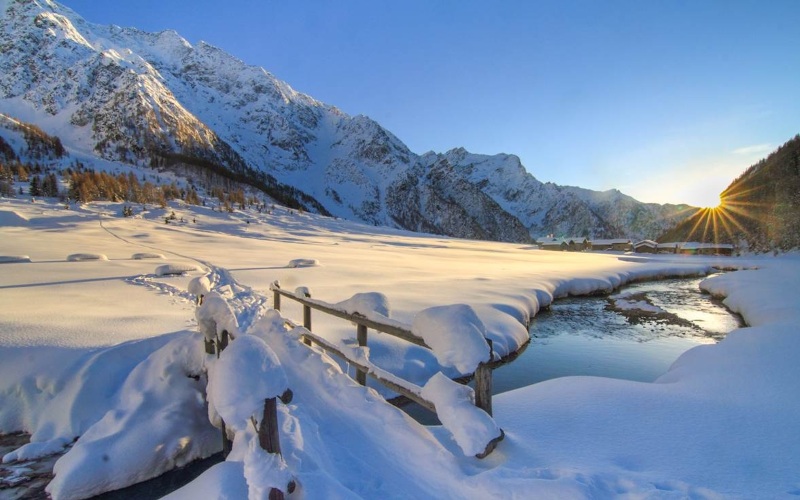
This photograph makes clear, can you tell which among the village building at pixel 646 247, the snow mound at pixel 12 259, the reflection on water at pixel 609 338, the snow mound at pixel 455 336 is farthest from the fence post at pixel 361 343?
the village building at pixel 646 247

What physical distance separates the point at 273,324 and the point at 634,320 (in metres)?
14.8

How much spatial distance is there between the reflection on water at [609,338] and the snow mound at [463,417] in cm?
512

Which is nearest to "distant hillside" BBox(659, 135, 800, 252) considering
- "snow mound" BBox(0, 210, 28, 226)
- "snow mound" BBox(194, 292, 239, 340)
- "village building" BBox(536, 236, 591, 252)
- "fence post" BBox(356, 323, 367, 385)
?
"village building" BBox(536, 236, 591, 252)

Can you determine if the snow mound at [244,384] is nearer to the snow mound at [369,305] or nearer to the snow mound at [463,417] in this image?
the snow mound at [463,417]

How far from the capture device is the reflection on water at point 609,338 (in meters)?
9.71

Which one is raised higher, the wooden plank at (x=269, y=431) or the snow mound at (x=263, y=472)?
the wooden plank at (x=269, y=431)

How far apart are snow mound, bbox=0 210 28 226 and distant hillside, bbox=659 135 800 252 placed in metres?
84.8

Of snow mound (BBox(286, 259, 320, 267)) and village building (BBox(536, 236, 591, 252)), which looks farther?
village building (BBox(536, 236, 591, 252))

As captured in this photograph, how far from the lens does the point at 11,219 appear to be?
111 ft

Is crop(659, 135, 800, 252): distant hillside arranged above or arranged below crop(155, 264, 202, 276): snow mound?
above

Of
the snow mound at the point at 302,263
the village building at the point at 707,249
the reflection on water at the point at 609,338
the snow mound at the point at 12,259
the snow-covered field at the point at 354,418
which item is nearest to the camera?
the snow-covered field at the point at 354,418

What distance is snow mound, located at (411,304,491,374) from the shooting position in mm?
3641

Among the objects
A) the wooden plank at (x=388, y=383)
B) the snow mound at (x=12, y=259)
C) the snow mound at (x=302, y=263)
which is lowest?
the snow mound at (x=302, y=263)

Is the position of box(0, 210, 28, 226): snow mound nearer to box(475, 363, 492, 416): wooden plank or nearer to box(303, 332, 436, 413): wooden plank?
box(303, 332, 436, 413): wooden plank
